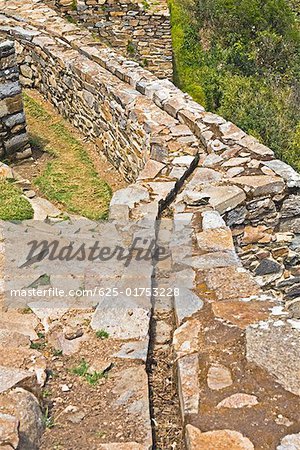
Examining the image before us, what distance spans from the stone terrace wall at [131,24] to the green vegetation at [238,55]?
3.64 ft

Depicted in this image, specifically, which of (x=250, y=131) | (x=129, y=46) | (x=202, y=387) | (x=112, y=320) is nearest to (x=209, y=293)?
(x=112, y=320)

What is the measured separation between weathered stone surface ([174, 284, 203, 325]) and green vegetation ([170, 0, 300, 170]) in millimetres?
7128

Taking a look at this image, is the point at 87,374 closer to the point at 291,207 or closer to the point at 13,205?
the point at 13,205

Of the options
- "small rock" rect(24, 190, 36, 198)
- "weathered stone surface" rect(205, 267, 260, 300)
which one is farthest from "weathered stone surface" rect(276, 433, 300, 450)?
"small rock" rect(24, 190, 36, 198)

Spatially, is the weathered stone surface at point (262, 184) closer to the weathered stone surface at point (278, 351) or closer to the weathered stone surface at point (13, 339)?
the weathered stone surface at point (278, 351)

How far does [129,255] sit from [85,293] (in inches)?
19.9

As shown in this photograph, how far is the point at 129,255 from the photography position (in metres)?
4.28

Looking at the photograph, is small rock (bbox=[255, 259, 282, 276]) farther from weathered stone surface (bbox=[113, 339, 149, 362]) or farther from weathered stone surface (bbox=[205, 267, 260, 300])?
weathered stone surface (bbox=[113, 339, 149, 362])

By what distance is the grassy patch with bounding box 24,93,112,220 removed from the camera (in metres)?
6.33

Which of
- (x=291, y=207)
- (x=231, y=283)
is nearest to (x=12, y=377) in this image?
(x=231, y=283)

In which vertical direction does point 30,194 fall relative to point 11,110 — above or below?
below

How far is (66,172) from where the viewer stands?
7.14 meters

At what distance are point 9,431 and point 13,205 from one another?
3255 mm

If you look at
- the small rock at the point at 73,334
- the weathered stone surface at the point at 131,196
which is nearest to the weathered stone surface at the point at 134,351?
the small rock at the point at 73,334
